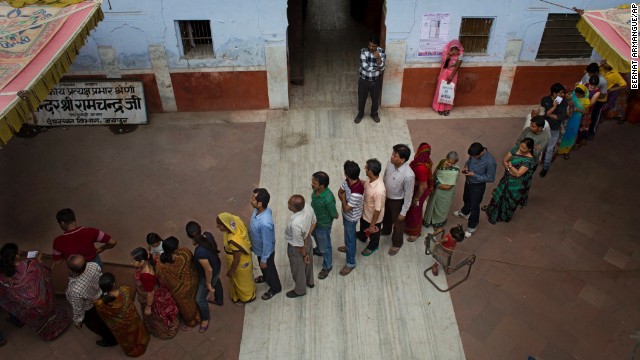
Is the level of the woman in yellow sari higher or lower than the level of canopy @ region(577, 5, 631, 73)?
lower

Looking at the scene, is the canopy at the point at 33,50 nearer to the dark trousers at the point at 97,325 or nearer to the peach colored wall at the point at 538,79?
the dark trousers at the point at 97,325

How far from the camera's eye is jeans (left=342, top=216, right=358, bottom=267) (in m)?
6.13

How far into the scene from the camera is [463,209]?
24.3 feet

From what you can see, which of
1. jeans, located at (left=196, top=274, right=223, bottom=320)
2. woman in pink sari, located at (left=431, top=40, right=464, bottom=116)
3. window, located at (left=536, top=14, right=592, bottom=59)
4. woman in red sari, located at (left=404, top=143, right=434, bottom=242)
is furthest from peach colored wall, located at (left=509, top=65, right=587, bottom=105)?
jeans, located at (left=196, top=274, right=223, bottom=320)

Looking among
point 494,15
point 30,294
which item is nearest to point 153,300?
point 30,294

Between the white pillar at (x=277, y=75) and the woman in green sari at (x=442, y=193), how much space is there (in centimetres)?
401

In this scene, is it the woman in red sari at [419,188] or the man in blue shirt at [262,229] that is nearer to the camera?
the man in blue shirt at [262,229]

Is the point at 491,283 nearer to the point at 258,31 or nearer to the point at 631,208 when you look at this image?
the point at 631,208

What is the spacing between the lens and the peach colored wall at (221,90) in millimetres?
9414

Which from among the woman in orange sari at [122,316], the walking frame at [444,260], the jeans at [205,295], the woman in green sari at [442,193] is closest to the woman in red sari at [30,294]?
the woman in orange sari at [122,316]

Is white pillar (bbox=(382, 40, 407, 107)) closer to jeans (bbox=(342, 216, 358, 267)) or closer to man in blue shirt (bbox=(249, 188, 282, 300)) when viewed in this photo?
jeans (bbox=(342, 216, 358, 267))

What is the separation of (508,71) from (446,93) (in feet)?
4.24

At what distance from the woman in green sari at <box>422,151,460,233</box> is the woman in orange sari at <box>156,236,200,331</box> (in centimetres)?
332

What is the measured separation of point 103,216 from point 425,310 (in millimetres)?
4949
